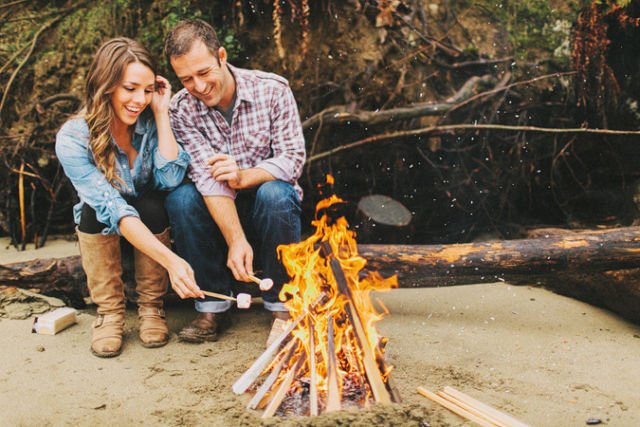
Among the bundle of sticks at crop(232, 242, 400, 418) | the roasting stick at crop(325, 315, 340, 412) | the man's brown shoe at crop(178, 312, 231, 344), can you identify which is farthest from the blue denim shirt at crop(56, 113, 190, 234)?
the roasting stick at crop(325, 315, 340, 412)

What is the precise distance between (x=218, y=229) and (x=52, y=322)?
3.75ft

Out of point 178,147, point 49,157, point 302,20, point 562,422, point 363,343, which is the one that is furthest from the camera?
point 49,157

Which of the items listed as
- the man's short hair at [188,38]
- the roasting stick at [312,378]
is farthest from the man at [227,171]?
the roasting stick at [312,378]

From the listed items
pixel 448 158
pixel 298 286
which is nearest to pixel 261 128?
pixel 298 286

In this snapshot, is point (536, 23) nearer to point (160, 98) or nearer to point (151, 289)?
point (160, 98)

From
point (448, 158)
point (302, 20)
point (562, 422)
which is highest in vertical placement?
point (302, 20)

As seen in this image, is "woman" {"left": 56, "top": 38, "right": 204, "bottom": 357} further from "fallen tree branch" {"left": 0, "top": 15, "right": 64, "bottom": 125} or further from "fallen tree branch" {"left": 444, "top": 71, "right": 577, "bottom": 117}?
"fallen tree branch" {"left": 0, "top": 15, "right": 64, "bottom": 125}

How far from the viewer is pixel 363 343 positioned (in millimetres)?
2756

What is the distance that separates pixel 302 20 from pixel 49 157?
285cm

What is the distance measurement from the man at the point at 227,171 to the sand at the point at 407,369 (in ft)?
1.25

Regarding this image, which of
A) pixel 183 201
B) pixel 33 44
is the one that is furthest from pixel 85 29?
pixel 183 201

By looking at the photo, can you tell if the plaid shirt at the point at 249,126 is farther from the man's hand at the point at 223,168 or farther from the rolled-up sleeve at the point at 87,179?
the rolled-up sleeve at the point at 87,179

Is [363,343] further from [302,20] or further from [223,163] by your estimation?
[302,20]

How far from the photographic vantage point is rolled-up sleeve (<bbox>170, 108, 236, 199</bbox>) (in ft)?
11.4
